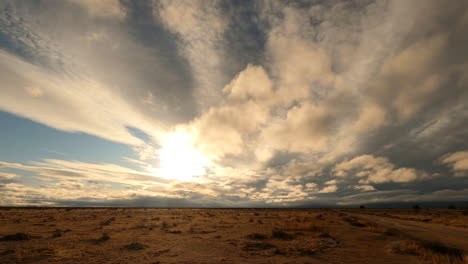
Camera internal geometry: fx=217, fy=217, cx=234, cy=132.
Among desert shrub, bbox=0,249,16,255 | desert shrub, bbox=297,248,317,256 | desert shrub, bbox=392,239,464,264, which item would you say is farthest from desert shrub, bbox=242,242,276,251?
desert shrub, bbox=0,249,16,255

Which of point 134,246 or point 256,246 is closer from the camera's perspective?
point 134,246

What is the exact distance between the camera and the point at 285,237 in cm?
1903

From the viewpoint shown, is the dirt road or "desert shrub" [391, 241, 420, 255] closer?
"desert shrub" [391, 241, 420, 255]

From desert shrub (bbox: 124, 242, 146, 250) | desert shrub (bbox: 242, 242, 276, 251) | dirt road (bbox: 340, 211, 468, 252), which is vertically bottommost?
dirt road (bbox: 340, 211, 468, 252)

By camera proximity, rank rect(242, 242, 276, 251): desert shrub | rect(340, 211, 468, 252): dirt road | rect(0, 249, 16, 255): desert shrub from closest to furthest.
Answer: rect(0, 249, 16, 255): desert shrub → rect(242, 242, 276, 251): desert shrub → rect(340, 211, 468, 252): dirt road

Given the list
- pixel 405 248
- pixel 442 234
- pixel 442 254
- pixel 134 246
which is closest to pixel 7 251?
pixel 134 246

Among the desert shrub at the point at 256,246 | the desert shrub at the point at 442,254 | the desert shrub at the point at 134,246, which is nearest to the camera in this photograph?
the desert shrub at the point at 442,254

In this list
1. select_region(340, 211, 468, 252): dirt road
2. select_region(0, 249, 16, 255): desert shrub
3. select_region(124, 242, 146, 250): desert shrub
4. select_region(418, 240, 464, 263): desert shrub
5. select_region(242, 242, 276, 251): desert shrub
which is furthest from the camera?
select_region(340, 211, 468, 252): dirt road

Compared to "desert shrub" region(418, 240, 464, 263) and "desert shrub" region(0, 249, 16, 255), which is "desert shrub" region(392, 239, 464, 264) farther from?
"desert shrub" region(0, 249, 16, 255)

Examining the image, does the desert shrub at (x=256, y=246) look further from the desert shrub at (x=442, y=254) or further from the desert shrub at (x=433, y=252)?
the desert shrub at (x=442, y=254)

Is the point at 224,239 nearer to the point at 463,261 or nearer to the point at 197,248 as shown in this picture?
the point at 197,248

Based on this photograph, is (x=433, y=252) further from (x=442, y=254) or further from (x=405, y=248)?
(x=405, y=248)

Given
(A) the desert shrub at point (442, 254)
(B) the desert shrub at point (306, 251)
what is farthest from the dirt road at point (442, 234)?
(B) the desert shrub at point (306, 251)

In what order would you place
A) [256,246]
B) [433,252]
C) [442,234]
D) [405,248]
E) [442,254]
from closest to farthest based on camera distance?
[442,254] < [433,252] < [405,248] < [256,246] < [442,234]
